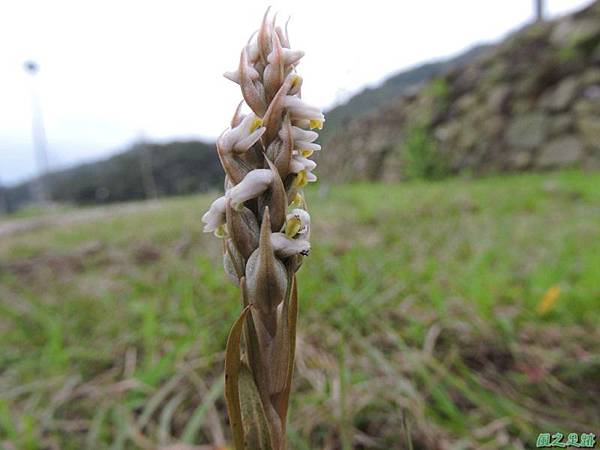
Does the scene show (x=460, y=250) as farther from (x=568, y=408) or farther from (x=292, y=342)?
(x=292, y=342)

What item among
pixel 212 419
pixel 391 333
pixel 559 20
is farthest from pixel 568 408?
pixel 559 20

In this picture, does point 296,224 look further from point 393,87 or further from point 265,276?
point 393,87

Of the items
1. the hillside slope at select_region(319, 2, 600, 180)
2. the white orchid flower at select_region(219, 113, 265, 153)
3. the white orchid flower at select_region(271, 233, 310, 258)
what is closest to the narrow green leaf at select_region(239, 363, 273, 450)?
the white orchid flower at select_region(271, 233, 310, 258)

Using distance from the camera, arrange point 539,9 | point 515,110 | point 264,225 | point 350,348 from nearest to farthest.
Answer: point 264,225
point 350,348
point 515,110
point 539,9

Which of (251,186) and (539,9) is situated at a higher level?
(539,9)

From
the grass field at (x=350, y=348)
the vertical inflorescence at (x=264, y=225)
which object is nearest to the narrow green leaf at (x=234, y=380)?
the vertical inflorescence at (x=264, y=225)

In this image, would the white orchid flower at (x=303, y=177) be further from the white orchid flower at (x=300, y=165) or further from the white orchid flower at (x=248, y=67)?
the white orchid flower at (x=248, y=67)

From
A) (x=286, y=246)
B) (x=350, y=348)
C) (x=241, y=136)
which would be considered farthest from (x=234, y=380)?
(x=350, y=348)
